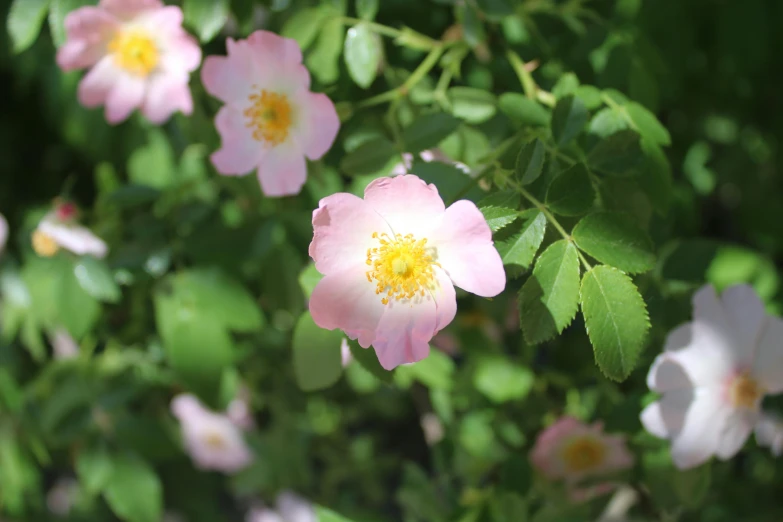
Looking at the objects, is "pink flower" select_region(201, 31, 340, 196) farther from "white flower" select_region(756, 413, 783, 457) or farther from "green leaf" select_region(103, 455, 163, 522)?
"white flower" select_region(756, 413, 783, 457)

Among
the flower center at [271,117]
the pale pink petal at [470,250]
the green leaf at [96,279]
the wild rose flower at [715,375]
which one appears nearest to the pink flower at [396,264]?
the pale pink petal at [470,250]

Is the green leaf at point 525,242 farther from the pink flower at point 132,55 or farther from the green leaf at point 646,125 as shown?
the pink flower at point 132,55

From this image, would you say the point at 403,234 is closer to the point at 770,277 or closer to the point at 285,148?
the point at 285,148

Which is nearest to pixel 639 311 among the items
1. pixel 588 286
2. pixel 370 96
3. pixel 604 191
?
pixel 588 286

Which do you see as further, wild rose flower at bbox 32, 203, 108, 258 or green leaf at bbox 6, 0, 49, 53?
wild rose flower at bbox 32, 203, 108, 258

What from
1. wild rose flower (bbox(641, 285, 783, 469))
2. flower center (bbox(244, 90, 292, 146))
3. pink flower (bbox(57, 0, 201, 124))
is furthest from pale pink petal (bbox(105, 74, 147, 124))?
wild rose flower (bbox(641, 285, 783, 469))

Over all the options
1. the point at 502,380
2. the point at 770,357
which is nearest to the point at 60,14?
the point at 502,380

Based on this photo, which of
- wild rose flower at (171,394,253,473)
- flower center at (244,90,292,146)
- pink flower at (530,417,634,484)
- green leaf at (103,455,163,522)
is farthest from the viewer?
wild rose flower at (171,394,253,473)
